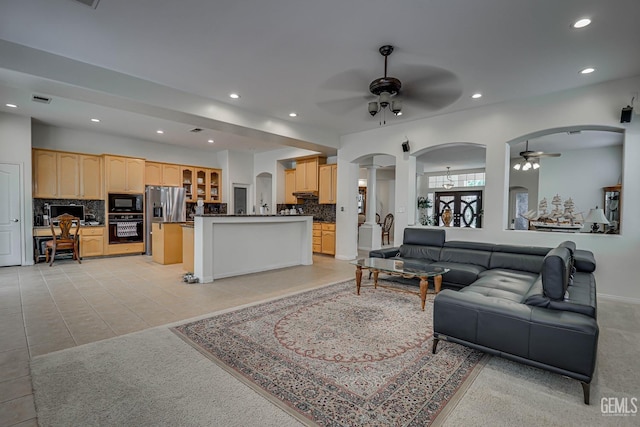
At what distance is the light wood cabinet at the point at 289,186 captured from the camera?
9117 millimetres

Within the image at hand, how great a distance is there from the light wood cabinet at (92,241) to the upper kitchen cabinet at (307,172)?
5029 millimetres

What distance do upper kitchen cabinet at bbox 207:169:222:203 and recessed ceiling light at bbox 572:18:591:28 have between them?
342 inches

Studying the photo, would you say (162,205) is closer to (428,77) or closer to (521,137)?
(428,77)

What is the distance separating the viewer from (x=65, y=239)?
635 cm

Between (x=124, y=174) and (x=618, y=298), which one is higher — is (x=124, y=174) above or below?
above

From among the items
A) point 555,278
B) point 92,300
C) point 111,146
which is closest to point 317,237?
point 92,300

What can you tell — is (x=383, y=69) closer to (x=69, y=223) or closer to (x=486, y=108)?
(x=486, y=108)

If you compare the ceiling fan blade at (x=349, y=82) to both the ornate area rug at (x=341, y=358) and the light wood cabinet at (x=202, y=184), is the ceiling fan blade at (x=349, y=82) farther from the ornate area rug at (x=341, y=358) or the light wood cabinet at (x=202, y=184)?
the light wood cabinet at (x=202, y=184)

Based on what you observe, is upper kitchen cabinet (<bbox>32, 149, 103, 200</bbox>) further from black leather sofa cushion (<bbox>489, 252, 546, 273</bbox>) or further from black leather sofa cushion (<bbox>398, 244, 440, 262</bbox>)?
black leather sofa cushion (<bbox>489, 252, 546, 273</bbox>)

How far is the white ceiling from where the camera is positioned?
2.71 meters

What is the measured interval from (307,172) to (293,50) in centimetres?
521

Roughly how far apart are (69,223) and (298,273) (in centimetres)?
499

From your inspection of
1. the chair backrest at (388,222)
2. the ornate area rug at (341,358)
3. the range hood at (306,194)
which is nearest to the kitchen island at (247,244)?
the ornate area rug at (341,358)

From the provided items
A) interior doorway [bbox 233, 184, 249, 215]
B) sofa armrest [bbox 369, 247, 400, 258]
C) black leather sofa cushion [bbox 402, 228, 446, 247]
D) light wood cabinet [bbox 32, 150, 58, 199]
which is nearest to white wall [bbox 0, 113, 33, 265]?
light wood cabinet [bbox 32, 150, 58, 199]
